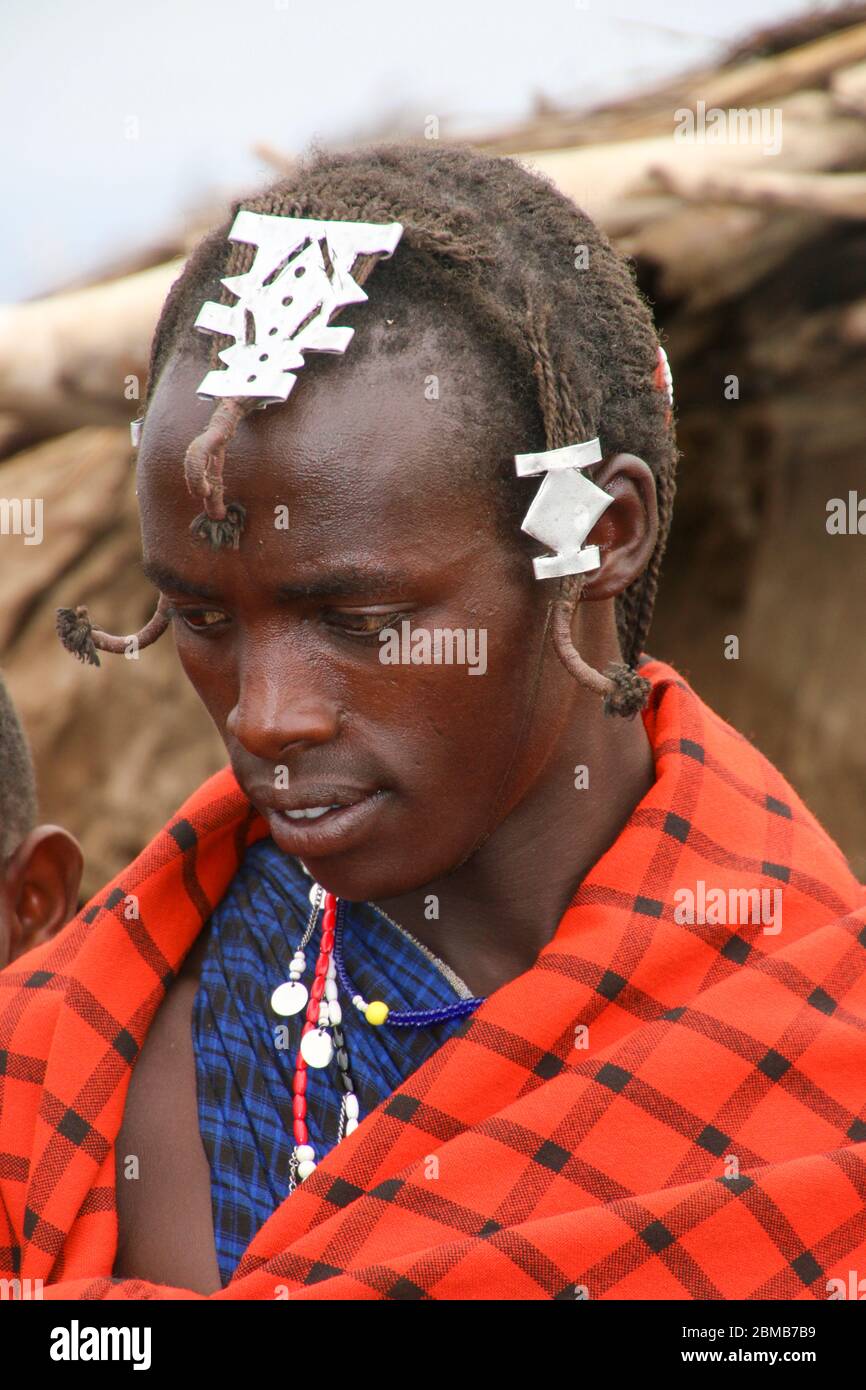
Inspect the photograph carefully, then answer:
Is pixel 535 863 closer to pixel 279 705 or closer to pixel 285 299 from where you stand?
pixel 279 705

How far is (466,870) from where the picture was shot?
189cm

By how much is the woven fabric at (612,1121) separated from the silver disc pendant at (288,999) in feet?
0.56

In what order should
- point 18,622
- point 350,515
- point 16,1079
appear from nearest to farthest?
1. point 350,515
2. point 16,1079
3. point 18,622

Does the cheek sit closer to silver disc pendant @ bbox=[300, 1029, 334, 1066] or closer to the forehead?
the forehead

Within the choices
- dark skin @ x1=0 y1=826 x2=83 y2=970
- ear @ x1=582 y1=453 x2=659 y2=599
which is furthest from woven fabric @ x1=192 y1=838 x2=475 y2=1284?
dark skin @ x1=0 y1=826 x2=83 y2=970

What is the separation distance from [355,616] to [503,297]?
1.20 ft

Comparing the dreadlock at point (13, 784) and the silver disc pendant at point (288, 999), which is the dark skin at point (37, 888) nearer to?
the dreadlock at point (13, 784)

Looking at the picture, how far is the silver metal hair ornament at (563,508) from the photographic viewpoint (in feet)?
5.42

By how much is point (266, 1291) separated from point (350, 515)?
2.58ft

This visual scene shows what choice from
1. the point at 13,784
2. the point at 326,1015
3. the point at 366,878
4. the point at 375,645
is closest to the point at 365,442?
the point at 375,645

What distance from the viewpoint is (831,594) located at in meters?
4.48

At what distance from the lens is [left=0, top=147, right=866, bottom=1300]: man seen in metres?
1.61

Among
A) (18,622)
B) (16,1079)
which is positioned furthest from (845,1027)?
(18,622)
